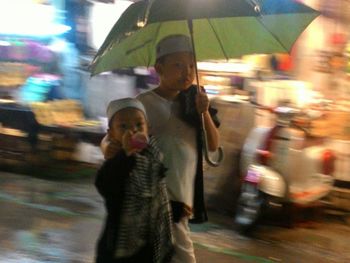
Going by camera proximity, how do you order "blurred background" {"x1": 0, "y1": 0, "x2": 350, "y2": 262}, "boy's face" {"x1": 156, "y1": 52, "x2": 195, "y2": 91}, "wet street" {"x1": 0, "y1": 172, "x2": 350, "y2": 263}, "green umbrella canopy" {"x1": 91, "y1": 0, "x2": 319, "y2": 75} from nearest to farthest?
"green umbrella canopy" {"x1": 91, "y1": 0, "x2": 319, "y2": 75} → "boy's face" {"x1": 156, "y1": 52, "x2": 195, "y2": 91} → "wet street" {"x1": 0, "y1": 172, "x2": 350, "y2": 263} → "blurred background" {"x1": 0, "y1": 0, "x2": 350, "y2": 262}

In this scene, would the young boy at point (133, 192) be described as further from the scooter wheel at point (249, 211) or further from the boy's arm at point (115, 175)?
the scooter wheel at point (249, 211)

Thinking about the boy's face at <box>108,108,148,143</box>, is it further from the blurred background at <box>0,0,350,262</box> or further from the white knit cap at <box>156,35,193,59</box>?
the blurred background at <box>0,0,350,262</box>

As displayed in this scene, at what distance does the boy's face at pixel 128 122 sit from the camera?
2.83 m

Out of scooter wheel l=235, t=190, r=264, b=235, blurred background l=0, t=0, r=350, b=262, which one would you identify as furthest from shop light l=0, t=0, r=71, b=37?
scooter wheel l=235, t=190, r=264, b=235

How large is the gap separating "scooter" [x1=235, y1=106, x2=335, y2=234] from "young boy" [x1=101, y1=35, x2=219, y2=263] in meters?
2.33

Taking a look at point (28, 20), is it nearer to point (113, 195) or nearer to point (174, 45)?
point (174, 45)

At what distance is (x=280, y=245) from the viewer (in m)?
5.20

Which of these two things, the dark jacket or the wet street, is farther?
the wet street

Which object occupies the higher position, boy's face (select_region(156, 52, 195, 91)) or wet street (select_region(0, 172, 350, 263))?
boy's face (select_region(156, 52, 195, 91))

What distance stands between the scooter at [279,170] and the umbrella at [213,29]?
2036 mm

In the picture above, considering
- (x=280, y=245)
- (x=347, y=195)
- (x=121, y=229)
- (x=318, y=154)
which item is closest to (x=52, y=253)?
(x=280, y=245)

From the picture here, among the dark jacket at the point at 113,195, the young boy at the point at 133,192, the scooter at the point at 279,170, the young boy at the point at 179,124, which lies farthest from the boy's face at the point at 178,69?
the scooter at the point at 279,170

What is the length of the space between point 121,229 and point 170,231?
258 millimetres

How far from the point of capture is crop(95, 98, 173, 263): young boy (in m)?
2.80
